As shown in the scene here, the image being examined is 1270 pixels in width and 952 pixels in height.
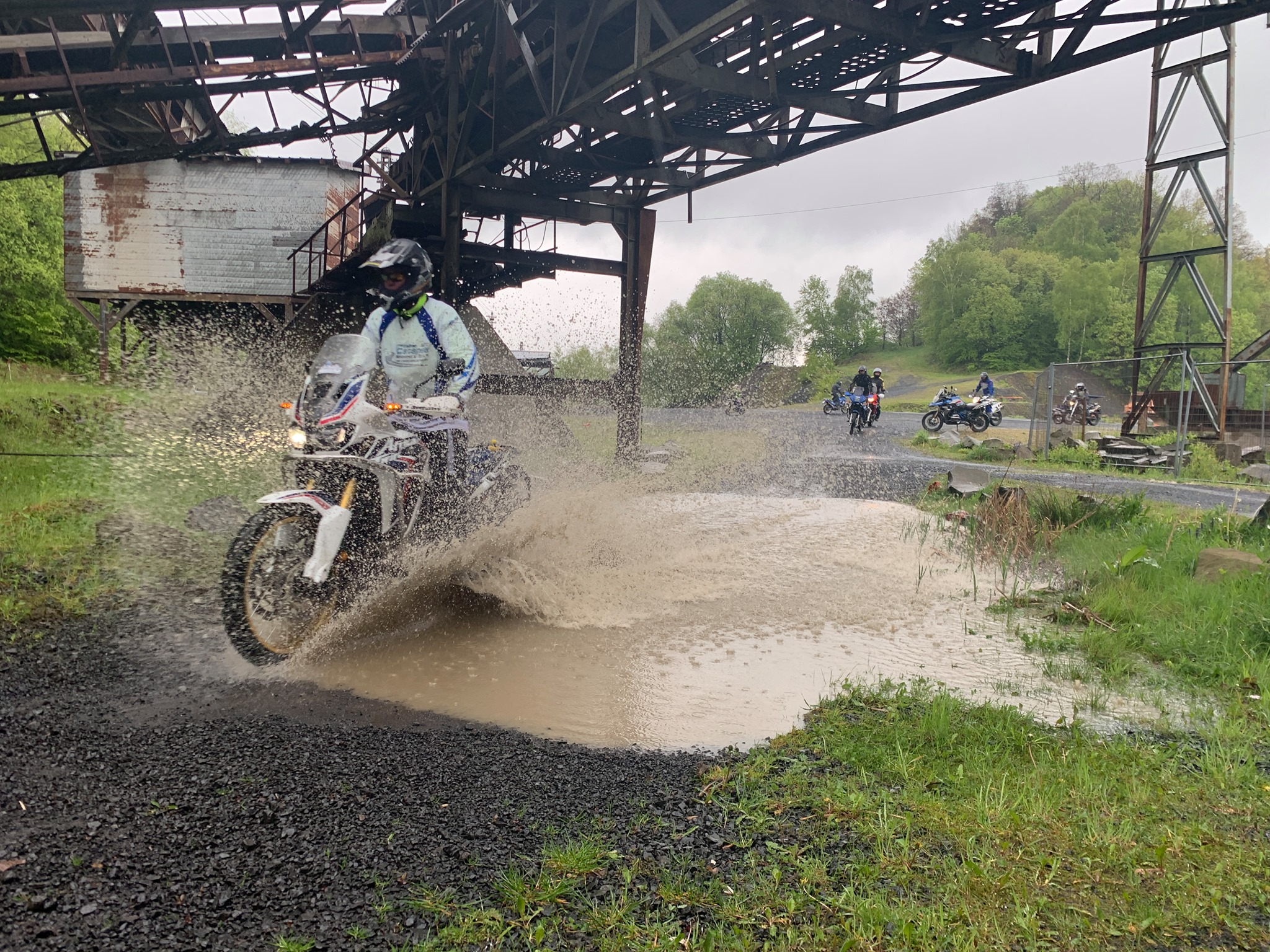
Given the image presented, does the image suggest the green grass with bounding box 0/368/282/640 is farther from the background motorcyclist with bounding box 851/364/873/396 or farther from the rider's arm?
the background motorcyclist with bounding box 851/364/873/396

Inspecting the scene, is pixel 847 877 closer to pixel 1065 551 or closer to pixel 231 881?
pixel 231 881

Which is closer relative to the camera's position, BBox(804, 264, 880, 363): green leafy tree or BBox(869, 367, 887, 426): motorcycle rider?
BBox(869, 367, 887, 426): motorcycle rider

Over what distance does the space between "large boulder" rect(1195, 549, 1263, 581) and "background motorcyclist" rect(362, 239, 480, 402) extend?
5.56 metres

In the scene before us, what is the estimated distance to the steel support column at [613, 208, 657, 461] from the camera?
13.0m

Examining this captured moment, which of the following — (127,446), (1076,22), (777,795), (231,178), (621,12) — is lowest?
(777,795)

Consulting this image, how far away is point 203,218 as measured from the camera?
1986 centimetres

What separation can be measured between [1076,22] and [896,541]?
509cm

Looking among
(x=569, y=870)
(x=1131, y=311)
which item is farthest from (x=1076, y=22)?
(x=1131, y=311)

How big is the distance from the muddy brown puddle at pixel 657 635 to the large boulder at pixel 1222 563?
5.03ft

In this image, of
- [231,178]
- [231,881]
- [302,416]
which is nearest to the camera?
[231,881]

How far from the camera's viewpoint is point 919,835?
2.59 meters

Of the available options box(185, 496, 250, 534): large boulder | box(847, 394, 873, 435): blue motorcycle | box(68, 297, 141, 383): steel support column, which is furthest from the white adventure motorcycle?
box(68, 297, 141, 383): steel support column

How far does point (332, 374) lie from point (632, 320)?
920 cm

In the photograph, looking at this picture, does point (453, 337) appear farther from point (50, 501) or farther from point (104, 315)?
point (104, 315)
